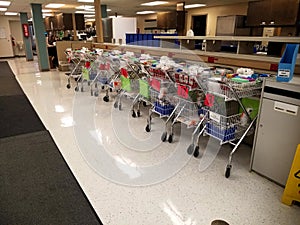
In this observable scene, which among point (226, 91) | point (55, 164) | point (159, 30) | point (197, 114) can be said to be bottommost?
point (55, 164)

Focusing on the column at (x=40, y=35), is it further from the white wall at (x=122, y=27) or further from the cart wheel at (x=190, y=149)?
the cart wheel at (x=190, y=149)

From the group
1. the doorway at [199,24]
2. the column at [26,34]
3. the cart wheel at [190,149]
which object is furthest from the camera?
the column at [26,34]

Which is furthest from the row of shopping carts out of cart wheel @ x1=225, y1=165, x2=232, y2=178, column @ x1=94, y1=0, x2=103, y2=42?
column @ x1=94, y1=0, x2=103, y2=42

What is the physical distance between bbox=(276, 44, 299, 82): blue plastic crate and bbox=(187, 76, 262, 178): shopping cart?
12.6 inches

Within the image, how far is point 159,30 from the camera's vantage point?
37.7 ft

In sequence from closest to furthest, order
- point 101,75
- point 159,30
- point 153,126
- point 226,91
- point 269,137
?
point 269,137 → point 226,91 → point 153,126 → point 101,75 → point 159,30

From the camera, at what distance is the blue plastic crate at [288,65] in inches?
79.3

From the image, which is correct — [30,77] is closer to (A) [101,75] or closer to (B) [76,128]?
(A) [101,75]

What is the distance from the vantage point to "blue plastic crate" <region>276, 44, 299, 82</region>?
2.01 meters

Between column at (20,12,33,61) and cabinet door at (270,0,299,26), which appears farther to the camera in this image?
column at (20,12,33,61)

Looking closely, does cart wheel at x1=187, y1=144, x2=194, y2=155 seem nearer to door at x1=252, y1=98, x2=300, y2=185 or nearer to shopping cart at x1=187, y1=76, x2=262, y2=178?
shopping cart at x1=187, y1=76, x2=262, y2=178

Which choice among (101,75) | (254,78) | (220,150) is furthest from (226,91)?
(101,75)

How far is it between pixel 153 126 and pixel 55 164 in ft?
5.39

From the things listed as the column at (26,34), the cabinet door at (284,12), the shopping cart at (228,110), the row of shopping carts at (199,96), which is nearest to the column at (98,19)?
the row of shopping carts at (199,96)
